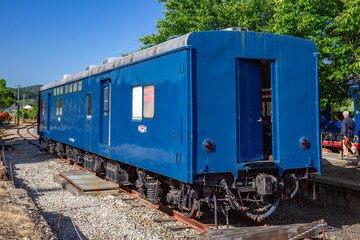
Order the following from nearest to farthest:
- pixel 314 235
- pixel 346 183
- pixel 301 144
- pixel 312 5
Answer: pixel 314 235 < pixel 301 144 < pixel 346 183 < pixel 312 5

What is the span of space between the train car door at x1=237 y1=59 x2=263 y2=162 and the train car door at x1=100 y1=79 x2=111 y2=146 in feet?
14.0

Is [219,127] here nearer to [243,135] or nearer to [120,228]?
[243,135]

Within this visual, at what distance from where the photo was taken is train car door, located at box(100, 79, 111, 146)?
9.05 m

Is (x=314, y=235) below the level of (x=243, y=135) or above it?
below

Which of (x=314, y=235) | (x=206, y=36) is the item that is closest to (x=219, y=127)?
(x=206, y=36)

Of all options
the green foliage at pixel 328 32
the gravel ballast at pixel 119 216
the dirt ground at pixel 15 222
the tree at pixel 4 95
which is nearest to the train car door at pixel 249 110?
the gravel ballast at pixel 119 216

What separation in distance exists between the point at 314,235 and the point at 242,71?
3025 mm

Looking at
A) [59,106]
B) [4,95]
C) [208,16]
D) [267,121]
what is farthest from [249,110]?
[4,95]

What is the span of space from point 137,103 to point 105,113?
2.31 m

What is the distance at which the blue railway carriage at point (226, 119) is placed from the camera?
5602 mm

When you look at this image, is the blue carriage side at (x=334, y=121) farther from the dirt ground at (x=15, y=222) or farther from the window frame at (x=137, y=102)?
the dirt ground at (x=15, y=222)

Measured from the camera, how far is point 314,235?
5.64 metres

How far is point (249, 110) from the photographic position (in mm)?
5996

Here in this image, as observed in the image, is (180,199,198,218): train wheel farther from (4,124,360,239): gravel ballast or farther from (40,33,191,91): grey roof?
(40,33,191,91): grey roof
